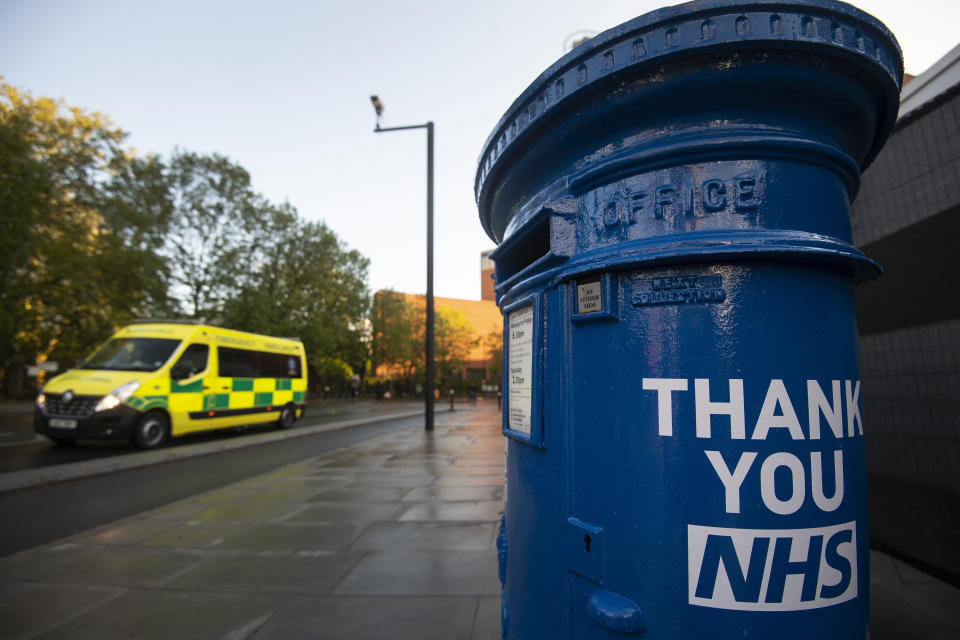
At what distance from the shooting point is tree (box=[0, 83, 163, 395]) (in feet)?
42.1

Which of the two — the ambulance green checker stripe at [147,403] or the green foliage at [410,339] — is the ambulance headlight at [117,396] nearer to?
the ambulance green checker stripe at [147,403]

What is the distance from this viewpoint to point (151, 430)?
28.8 feet

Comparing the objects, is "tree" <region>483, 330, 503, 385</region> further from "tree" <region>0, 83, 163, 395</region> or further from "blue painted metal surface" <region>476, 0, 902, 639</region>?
"blue painted metal surface" <region>476, 0, 902, 639</region>

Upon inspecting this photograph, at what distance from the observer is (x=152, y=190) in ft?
69.8

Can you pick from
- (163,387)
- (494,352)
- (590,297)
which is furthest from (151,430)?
(494,352)

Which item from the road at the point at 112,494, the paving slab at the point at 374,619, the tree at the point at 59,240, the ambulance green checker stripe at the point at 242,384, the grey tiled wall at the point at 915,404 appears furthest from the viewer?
the tree at the point at 59,240

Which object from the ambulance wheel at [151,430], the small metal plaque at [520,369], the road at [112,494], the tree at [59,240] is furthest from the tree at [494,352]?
the small metal plaque at [520,369]

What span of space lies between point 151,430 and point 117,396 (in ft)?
Answer: 3.11

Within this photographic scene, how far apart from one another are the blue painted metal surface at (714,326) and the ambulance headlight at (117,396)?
30.5 feet

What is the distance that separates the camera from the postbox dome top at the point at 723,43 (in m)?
0.96

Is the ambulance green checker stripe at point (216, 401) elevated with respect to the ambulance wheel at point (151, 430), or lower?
elevated

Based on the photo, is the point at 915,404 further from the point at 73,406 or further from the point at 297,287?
the point at 297,287

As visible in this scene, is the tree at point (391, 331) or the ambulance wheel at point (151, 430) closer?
the ambulance wheel at point (151, 430)

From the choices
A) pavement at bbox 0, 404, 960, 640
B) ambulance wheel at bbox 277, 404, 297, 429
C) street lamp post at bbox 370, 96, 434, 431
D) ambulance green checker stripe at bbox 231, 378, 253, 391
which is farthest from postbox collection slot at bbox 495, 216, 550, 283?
ambulance wheel at bbox 277, 404, 297, 429
